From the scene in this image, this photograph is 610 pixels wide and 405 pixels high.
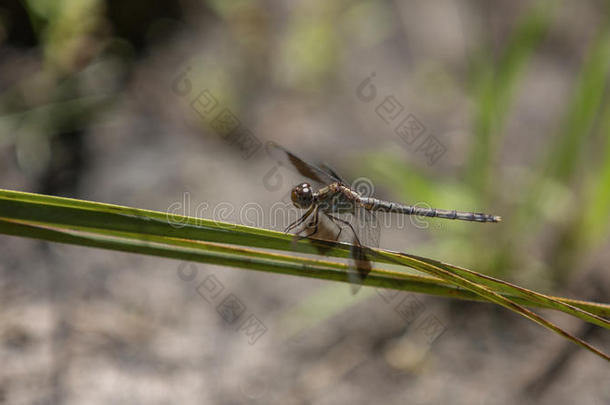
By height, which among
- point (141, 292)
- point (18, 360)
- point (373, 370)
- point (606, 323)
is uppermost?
point (141, 292)

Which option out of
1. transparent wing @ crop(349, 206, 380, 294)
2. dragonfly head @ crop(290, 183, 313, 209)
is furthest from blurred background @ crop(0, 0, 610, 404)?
transparent wing @ crop(349, 206, 380, 294)

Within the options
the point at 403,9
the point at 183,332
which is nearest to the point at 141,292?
the point at 183,332

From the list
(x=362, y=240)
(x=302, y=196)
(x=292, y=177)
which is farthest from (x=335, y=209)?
(x=292, y=177)

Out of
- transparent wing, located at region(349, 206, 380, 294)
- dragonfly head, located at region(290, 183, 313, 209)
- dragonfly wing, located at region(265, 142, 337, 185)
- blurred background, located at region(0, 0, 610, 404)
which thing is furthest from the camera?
blurred background, located at region(0, 0, 610, 404)

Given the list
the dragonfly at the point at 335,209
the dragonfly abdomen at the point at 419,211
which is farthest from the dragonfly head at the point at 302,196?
the dragonfly abdomen at the point at 419,211

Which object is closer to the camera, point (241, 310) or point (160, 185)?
point (241, 310)

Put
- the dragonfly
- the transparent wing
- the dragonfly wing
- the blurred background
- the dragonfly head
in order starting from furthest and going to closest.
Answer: the blurred background, the dragonfly wing, the dragonfly head, the dragonfly, the transparent wing

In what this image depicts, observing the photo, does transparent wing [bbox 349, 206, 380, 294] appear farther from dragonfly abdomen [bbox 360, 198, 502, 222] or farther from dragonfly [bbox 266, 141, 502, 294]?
dragonfly abdomen [bbox 360, 198, 502, 222]

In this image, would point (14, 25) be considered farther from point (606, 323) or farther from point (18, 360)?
point (606, 323)
